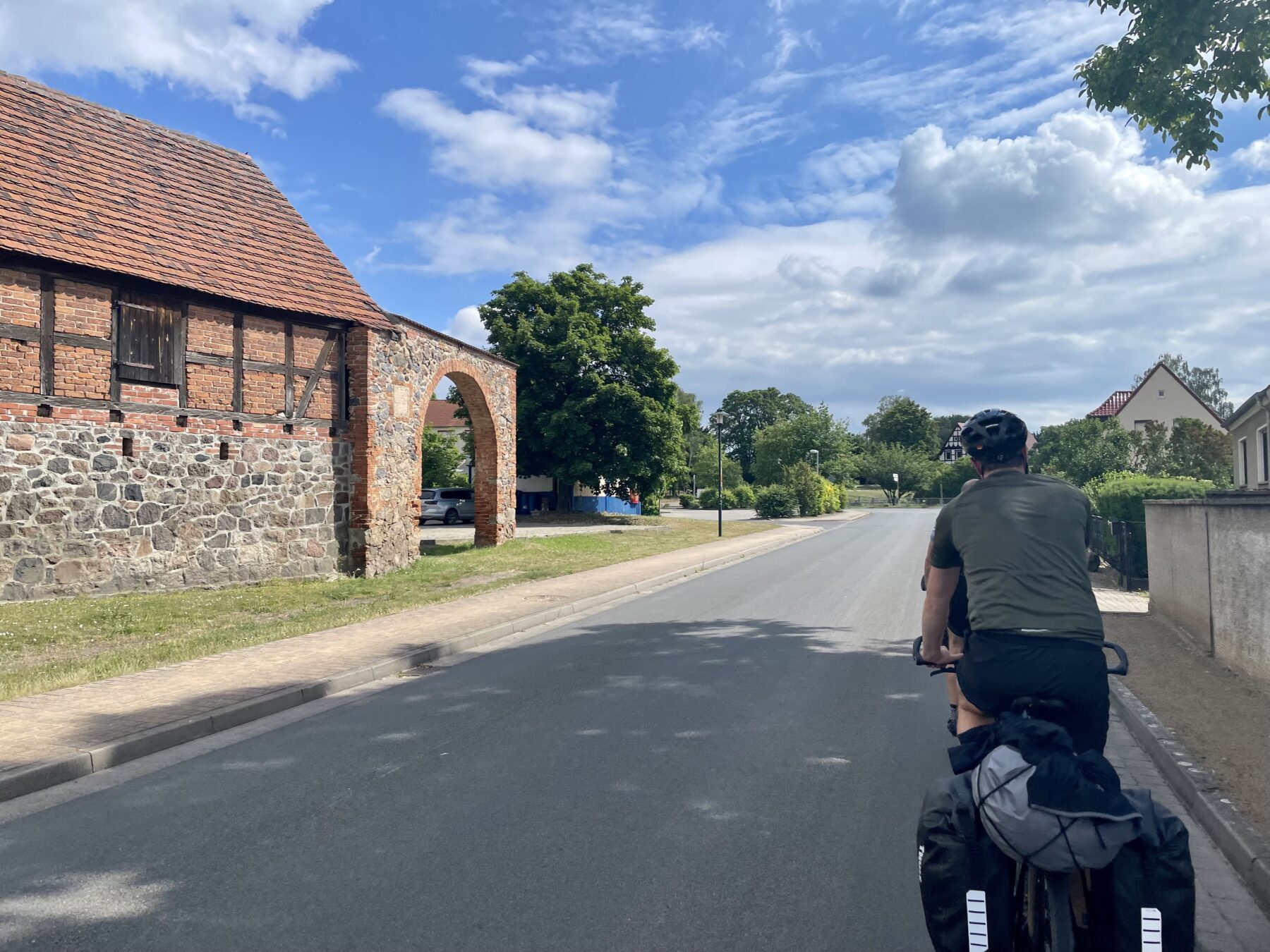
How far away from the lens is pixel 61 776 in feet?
17.8

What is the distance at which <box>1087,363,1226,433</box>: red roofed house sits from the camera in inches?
2416

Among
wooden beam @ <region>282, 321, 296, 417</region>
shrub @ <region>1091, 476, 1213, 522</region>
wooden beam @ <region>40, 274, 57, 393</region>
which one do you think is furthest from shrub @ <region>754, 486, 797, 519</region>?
wooden beam @ <region>40, 274, 57, 393</region>

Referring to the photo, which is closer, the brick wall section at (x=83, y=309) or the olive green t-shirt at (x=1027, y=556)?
the olive green t-shirt at (x=1027, y=556)

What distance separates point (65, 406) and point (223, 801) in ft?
32.1

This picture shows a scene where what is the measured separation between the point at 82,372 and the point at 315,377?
12.6 ft

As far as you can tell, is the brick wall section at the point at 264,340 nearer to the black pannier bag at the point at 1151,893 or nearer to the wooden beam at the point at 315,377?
the wooden beam at the point at 315,377

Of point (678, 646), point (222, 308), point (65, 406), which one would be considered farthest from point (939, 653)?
point (222, 308)

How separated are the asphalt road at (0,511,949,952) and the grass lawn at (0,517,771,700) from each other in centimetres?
283

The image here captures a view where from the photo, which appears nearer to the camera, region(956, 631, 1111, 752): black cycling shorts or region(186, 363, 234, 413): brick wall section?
region(956, 631, 1111, 752): black cycling shorts

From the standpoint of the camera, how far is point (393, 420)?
17.1 meters

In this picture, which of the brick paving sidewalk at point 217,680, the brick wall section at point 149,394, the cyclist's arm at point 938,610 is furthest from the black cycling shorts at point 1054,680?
the brick wall section at point 149,394

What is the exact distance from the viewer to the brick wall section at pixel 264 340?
14.8 m

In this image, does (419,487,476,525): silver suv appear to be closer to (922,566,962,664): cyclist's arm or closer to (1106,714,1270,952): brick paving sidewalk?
(1106,714,1270,952): brick paving sidewalk

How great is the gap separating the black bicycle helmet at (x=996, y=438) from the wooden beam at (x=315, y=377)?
14.2 meters
